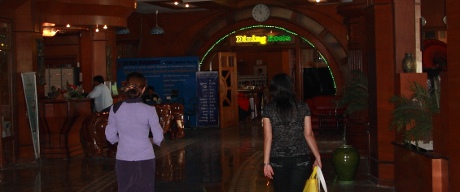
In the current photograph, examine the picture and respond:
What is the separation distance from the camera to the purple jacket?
19.5ft

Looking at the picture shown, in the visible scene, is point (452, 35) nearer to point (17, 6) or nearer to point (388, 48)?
point (388, 48)

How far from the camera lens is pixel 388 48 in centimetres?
929

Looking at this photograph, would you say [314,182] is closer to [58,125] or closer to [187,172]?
[187,172]

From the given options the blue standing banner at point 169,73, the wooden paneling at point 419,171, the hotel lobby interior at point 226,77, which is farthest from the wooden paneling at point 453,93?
the blue standing banner at point 169,73

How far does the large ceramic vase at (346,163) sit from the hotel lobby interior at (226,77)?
4.8 inches

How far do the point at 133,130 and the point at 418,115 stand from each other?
287 cm

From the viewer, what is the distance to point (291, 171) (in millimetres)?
5551

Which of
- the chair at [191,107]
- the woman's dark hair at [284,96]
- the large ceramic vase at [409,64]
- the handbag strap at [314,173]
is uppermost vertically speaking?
the large ceramic vase at [409,64]

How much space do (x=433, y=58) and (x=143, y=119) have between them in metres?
5.88

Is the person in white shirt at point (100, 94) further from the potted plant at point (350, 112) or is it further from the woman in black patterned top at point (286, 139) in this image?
the woman in black patterned top at point (286, 139)

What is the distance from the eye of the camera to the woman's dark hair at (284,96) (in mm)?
5617

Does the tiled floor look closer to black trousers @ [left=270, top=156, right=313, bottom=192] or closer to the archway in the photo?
black trousers @ [left=270, top=156, right=313, bottom=192]

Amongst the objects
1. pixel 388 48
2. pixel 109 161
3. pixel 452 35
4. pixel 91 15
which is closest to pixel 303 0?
pixel 91 15

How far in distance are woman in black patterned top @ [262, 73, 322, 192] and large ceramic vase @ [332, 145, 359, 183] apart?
3886 mm
